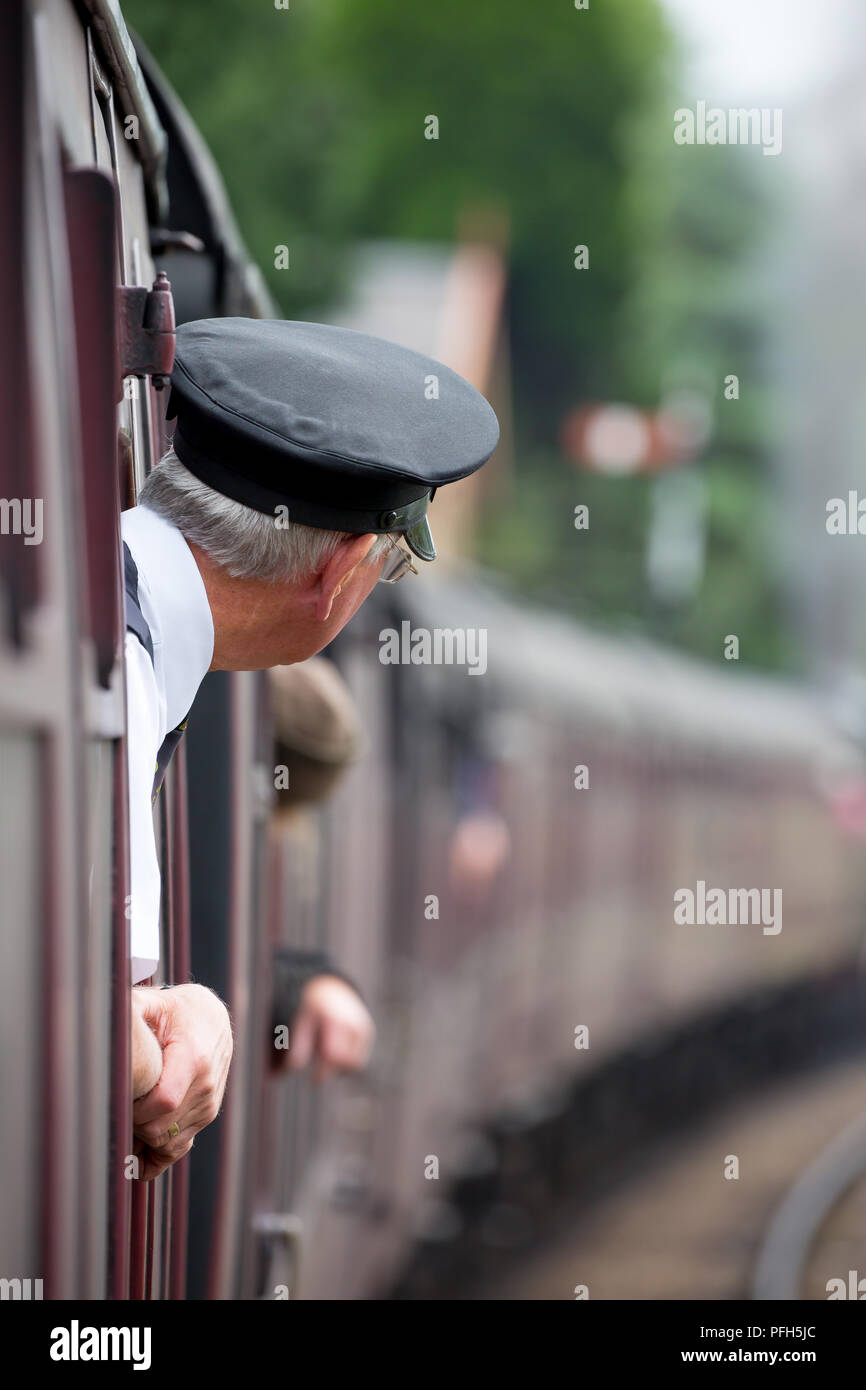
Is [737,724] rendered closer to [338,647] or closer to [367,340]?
[338,647]

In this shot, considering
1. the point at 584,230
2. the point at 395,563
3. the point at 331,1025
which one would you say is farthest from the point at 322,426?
the point at 584,230

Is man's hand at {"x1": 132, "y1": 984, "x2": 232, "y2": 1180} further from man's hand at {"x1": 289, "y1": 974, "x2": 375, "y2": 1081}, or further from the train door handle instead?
the train door handle

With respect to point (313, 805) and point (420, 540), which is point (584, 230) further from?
point (420, 540)

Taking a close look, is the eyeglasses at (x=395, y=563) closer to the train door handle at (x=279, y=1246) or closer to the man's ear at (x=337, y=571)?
the man's ear at (x=337, y=571)

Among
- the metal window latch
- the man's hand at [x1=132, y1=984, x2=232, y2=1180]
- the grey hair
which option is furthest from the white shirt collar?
the man's hand at [x1=132, y1=984, x2=232, y2=1180]

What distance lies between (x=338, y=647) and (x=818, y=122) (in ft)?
83.4

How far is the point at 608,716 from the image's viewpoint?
37.4 feet

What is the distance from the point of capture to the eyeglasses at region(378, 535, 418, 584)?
6.32 feet

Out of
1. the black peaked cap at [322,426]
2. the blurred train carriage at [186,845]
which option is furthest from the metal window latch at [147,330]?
the black peaked cap at [322,426]

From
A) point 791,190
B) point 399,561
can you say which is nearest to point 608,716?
point 399,561

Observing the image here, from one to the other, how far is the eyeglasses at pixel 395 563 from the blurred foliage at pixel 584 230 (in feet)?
93.7

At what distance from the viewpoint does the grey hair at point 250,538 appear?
5.86ft

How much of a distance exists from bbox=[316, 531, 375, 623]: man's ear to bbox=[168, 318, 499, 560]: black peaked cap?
2 centimetres

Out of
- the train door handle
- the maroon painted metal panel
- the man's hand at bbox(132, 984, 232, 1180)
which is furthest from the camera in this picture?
the train door handle
